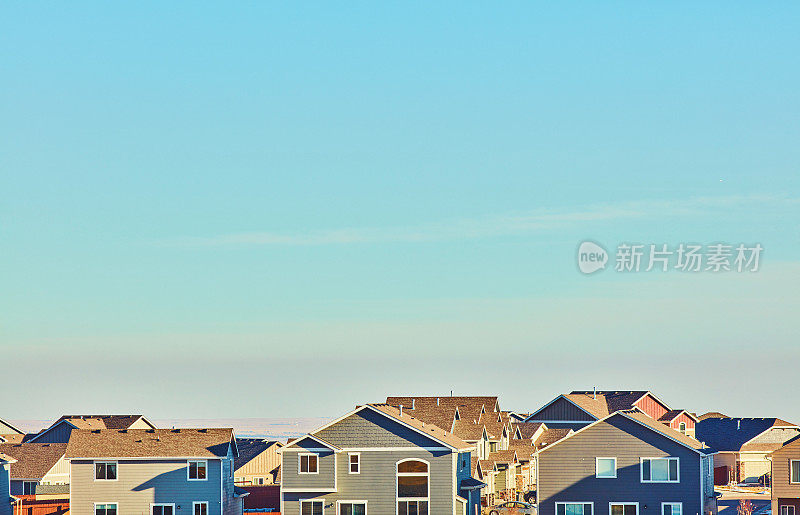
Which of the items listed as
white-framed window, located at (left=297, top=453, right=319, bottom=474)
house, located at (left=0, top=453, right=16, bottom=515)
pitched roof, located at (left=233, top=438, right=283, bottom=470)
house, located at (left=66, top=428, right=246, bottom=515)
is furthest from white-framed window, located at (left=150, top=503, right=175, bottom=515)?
pitched roof, located at (left=233, top=438, right=283, bottom=470)

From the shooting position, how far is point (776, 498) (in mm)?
63188

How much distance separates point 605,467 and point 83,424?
2123 inches

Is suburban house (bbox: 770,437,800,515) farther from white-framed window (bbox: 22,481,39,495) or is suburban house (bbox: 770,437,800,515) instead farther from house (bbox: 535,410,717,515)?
white-framed window (bbox: 22,481,39,495)

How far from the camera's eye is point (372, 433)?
66.4 meters

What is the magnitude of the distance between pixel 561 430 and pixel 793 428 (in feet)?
80.1

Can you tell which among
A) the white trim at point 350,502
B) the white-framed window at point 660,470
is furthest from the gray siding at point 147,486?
the white-framed window at point 660,470

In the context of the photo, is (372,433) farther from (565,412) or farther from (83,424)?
(565,412)

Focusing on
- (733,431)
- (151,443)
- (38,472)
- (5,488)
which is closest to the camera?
(151,443)

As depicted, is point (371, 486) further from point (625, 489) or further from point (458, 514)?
point (625, 489)

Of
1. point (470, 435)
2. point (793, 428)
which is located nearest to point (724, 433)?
point (793, 428)

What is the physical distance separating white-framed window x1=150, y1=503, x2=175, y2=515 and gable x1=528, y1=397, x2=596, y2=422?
50.9m

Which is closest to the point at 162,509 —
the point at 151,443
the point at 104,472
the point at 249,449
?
the point at 151,443

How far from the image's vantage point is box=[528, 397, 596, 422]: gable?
362ft

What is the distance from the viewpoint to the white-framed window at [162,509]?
222 ft
